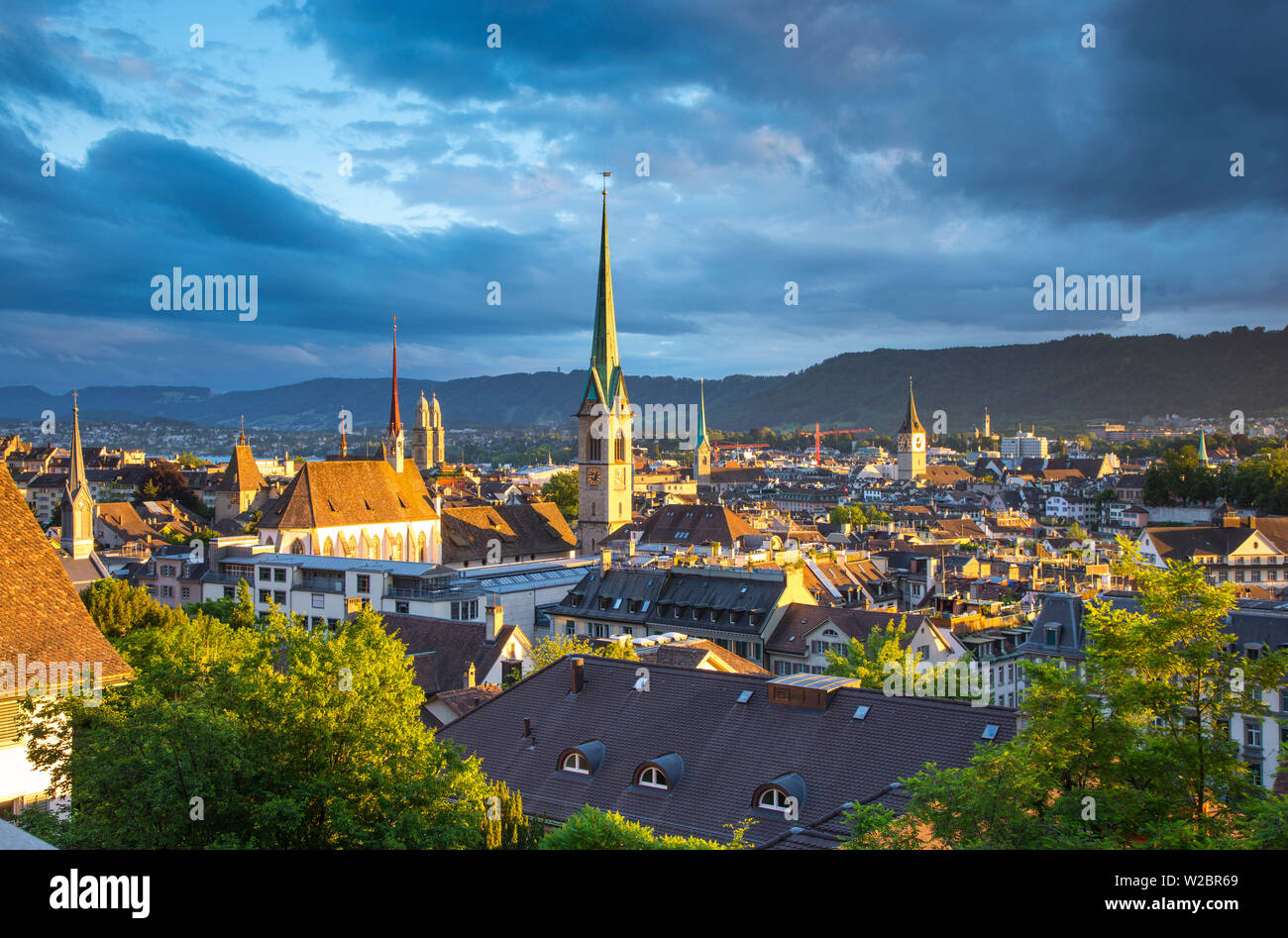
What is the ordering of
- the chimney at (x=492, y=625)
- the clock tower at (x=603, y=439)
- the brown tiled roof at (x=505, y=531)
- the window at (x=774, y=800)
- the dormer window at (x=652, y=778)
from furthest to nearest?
the clock tower at (x=603, y=439)
the brown tiled roof at (x=505, y=531)
the chimney at (x=492, y=625)
the dormer window at (x=652, y=778)
the window at (x=774, y=800)

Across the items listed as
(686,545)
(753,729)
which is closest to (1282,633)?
(753,729)

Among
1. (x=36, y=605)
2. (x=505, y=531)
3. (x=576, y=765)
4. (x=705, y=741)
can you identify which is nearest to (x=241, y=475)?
(x=505, y=531)

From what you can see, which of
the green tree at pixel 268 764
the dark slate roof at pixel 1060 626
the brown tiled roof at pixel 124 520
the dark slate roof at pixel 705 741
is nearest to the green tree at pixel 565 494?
the brown tiled roof at pixel 124 520

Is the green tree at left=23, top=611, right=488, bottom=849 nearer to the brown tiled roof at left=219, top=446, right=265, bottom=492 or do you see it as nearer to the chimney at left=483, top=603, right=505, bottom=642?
the chimney at left=483, top=603, right=505, bottom=642

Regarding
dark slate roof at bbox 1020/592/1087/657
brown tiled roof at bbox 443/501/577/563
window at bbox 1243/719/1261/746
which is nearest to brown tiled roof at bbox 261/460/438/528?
brown tiled roof at bbox 443/501/577/563

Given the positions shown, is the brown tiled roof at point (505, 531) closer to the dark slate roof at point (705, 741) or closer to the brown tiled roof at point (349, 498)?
the brown tiled roof at point (349, 498)

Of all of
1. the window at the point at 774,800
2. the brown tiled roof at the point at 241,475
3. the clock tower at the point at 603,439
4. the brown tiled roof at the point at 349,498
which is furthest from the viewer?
the brown tiled roof at the point at 241,475

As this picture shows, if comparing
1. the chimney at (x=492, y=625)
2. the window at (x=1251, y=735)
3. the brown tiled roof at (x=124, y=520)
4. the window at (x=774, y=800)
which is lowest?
the window at (x=1251, y=735)

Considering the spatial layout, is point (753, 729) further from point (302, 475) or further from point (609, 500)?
point (609, 500)
